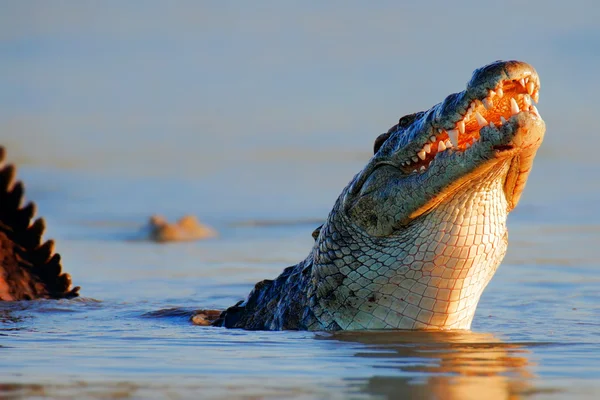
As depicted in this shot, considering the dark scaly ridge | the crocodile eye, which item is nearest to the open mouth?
the crocodile eye

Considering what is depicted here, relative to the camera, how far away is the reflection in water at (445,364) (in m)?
3.48

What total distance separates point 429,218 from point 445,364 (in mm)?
1178

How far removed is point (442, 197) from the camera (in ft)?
16.5

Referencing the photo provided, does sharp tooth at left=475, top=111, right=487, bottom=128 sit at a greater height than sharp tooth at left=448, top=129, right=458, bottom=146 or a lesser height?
greater

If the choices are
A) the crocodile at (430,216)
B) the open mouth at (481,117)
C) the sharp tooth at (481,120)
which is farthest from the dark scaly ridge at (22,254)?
the sharp tooth at (481,120)

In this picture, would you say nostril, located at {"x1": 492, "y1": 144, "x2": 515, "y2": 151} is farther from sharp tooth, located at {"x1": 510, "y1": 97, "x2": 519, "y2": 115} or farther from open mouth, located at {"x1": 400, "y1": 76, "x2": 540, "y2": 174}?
sharp tooth, located at {"x1": 510, "y1": 97, "x2": 519, "y2": 115}

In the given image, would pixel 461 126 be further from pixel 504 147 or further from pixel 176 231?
pixel 176 231

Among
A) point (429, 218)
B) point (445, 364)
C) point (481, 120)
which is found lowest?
point (445, 364)

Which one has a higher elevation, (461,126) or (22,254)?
(461,126)

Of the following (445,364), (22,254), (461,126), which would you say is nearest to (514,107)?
(461,126)

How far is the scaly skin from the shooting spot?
475 centimetres

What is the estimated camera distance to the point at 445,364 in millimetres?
4082

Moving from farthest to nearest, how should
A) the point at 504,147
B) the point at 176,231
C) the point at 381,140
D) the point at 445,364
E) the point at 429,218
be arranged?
the point at 176,231 < the point at 381,140 < the point at 429,218 < the point at 504,147 < the point at 445,364

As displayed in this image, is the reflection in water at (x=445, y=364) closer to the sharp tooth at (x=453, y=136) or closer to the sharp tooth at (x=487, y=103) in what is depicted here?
the sharp tooth at (x=453, y=136)
